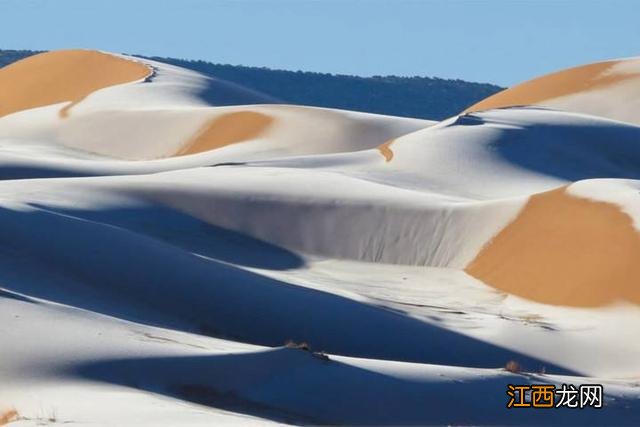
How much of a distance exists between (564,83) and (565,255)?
79.7ft

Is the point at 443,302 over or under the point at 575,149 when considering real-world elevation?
under

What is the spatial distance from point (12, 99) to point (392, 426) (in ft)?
142

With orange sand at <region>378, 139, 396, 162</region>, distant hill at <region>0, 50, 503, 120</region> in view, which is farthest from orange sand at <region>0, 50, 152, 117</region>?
distant hill at <region>0, 50, 503, 120</region>

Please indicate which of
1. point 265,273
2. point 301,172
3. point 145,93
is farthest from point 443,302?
point 145,93

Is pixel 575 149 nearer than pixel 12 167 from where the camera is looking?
No

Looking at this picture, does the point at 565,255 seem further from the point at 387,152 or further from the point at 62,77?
the point at 62,77

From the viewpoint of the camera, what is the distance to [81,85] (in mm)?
51969

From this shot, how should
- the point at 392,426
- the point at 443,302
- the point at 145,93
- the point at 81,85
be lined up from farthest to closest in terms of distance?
the point at 81,85 → the point at 145,93 → the point at 443,302 → the point at 392,426

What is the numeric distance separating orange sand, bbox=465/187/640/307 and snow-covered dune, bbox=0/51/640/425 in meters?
0.04

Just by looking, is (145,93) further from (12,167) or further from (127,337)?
(127,337)

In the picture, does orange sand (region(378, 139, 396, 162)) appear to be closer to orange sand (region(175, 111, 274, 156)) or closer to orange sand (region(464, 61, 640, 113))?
orange sand (region(175, 111, 274, 156))

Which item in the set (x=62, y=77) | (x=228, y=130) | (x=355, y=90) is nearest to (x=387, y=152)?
(x=228, y=130)

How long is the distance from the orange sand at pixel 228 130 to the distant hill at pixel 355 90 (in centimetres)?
6742

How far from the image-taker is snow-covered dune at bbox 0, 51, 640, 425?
1332cm
